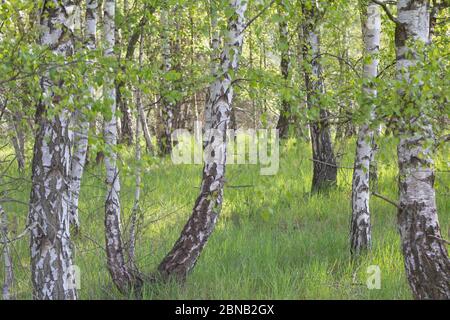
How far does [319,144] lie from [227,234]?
136 inches

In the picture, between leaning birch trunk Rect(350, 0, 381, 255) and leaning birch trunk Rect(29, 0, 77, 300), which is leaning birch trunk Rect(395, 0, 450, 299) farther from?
leaning birch trunk Rect(29, 0, 77, 300)

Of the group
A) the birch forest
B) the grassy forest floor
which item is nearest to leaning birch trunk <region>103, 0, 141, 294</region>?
the birch forest

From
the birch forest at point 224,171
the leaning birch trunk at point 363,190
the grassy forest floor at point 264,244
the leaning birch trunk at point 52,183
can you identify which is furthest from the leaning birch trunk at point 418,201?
the leaning birch trunk at point 52,183

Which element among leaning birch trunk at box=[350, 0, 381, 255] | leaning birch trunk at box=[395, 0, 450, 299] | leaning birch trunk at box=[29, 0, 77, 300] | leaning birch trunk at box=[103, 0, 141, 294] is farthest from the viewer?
leaning birch trunk at box=[350, 0, 381, 255]

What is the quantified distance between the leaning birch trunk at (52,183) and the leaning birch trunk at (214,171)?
4.66 feet

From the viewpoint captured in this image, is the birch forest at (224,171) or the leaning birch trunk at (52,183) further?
the leaning birch trunk at (52,183)

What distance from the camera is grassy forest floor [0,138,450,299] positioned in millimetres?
5605

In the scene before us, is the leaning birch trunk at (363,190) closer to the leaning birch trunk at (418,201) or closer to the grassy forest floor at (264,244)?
the grassy forest floor at (264,244)

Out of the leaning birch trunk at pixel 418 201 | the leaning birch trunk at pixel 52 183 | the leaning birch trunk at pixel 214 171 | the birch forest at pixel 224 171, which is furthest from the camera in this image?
the leaning birch trunk at pixel 214 171

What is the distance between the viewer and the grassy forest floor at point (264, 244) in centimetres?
561

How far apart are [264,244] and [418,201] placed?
119 inches

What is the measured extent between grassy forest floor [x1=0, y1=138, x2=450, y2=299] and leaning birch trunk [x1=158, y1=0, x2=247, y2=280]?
7.5 inches

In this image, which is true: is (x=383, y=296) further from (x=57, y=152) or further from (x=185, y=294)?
(x=57, y=152)

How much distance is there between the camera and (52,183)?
423cm
